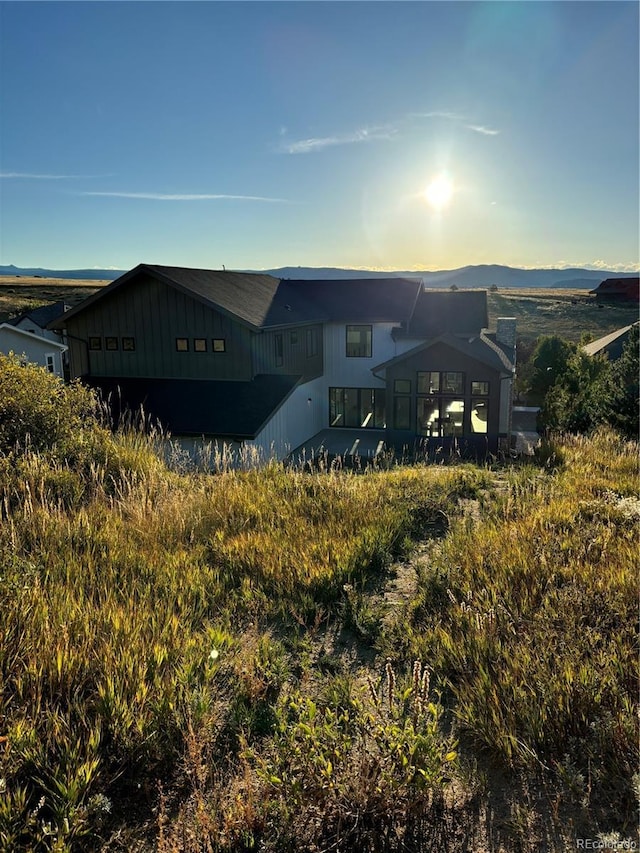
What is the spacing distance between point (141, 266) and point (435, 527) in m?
17.8

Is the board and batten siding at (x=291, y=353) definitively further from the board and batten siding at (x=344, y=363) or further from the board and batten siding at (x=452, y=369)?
the board and batten siding at (x=452, y=369)

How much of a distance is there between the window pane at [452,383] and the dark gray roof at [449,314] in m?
3.37

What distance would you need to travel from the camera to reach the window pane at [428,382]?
22297 mm

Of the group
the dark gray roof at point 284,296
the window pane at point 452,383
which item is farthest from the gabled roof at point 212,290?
the window pane at point 452,383

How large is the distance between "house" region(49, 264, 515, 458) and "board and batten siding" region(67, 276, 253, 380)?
43 millimetres

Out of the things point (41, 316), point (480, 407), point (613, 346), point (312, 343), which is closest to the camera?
point (480, 407)

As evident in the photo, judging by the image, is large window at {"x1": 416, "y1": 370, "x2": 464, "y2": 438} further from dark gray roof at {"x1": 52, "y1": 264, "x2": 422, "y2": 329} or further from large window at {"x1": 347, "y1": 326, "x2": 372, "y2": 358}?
large window at {"x1": 347, "y1": 326, "x2": 372, "y2": 358}

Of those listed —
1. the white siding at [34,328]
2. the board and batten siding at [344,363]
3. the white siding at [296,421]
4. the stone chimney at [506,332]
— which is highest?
the white siding at [34,328]

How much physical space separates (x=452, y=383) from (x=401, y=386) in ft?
7.09

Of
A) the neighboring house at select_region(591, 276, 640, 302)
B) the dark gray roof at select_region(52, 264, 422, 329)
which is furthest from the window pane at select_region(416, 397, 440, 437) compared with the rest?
the neighboring house at select_region(591, 276, 640, 302)

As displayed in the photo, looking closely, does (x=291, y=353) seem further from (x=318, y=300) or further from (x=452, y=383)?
(x=452, y=383)

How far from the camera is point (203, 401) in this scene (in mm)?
19594

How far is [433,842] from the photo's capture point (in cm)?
243

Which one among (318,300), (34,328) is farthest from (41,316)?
(318,300)
